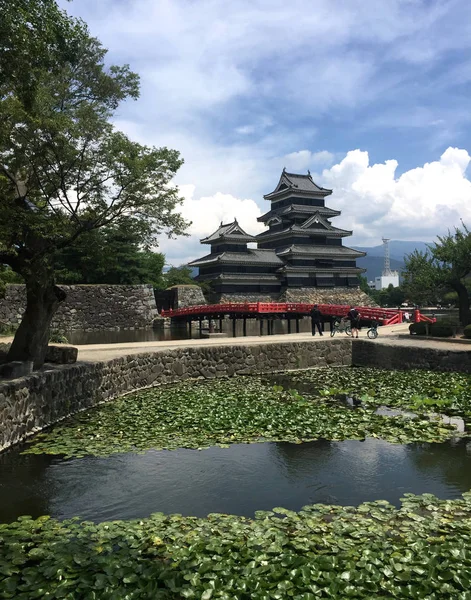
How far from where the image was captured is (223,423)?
36.5 ft

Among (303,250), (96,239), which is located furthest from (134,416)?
(303,250)

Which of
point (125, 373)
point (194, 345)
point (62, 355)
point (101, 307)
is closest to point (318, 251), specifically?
point (101, 307)

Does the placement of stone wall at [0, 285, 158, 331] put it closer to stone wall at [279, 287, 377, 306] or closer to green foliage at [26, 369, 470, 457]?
stone wall at [279, 287, 377, 306]

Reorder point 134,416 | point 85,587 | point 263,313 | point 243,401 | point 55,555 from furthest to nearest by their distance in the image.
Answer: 1. point 263,313
2. point 243,401
3. point 134,416
4. point 55,555
5. point 85,587

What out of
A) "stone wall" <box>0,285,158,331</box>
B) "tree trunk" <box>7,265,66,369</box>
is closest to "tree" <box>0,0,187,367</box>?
"tree trunk" <box>7,265,66,369</box>

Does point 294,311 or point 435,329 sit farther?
point 294,311

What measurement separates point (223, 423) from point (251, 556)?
595cm

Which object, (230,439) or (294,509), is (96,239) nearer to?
(230,439)

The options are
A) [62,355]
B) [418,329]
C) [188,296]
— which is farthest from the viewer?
[188,296]

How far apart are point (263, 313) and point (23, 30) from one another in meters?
25.6

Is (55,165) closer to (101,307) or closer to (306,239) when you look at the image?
(101,307)

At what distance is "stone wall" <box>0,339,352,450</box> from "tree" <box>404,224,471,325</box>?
6180mm

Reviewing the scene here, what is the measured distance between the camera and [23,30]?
28.1 ft

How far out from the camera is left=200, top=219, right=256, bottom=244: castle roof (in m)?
52.7
